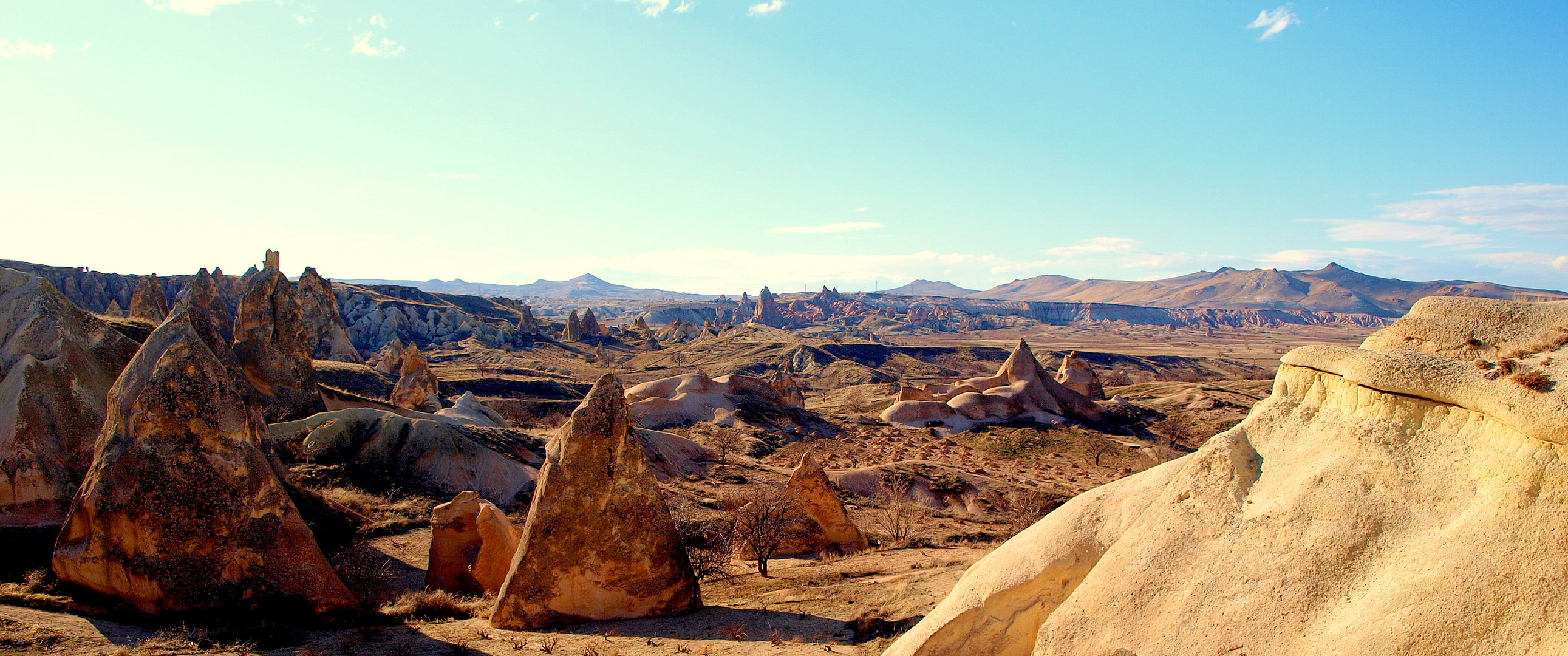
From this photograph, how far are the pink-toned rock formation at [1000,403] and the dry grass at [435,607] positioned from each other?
32499 mm

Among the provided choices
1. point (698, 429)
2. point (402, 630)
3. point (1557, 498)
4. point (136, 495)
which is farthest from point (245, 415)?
point (698, 429)

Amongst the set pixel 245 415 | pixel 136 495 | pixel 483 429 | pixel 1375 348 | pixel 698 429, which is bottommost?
pixel 698 429

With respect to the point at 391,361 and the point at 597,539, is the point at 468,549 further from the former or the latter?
the point at 391,361

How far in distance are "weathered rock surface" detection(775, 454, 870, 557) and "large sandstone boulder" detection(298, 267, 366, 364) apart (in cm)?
3818

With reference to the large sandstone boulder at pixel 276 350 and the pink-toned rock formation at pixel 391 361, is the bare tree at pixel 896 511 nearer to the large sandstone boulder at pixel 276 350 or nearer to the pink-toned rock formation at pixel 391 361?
the large sandstone boulder at pixel 276 350

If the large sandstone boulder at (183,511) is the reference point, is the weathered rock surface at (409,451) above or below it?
below

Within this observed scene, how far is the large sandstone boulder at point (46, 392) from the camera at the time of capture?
1105 cm

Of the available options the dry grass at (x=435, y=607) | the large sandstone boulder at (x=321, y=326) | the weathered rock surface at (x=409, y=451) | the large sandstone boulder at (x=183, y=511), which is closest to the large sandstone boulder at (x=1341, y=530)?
the dry grass at (x=435, y=607)

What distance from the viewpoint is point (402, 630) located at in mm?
9234

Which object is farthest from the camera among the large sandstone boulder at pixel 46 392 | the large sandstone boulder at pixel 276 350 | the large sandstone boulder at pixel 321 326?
the large sandstone boulder at pixel 321 326

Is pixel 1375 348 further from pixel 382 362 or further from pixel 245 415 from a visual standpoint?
pixel 382 362

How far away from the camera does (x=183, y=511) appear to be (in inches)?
341

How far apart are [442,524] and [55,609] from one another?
4.48 meters

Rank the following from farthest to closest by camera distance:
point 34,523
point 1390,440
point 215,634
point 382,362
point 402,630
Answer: point 382,362, point 34,523, point 402,630, point 215,634, point 1390,440
